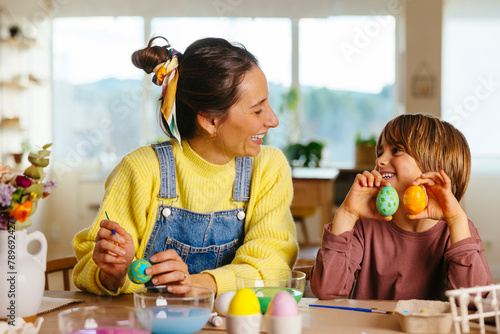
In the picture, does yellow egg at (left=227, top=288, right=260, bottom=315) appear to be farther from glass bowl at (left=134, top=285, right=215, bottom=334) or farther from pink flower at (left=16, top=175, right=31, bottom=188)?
pink flower at (left=16, top=175, right=31, bottom=188)

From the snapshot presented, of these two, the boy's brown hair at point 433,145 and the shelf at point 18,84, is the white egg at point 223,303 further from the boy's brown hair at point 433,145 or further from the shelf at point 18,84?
the shelf at point 18,84

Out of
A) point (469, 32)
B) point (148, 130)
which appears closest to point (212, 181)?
point (469, 32)

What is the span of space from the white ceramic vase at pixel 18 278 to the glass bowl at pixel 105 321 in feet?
0.58

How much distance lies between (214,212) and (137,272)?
15.7 inches

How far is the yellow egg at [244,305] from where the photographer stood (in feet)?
3.18

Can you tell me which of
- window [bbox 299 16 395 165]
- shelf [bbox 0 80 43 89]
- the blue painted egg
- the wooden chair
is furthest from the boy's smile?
shelf [bbox 0 80 43 89]

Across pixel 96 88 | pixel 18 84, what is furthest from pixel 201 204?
pixel 96 88

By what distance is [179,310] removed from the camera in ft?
3.33

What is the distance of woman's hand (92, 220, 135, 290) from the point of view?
4.25 ft

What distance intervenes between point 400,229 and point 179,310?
75 centimetres

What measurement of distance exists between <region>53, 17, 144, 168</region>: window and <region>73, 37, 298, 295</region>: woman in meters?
4.68

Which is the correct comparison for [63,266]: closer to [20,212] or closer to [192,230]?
[192,230]

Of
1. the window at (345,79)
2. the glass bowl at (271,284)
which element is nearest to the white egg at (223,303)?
the glass bowl at (271,284)

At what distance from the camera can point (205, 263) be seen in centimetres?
160
